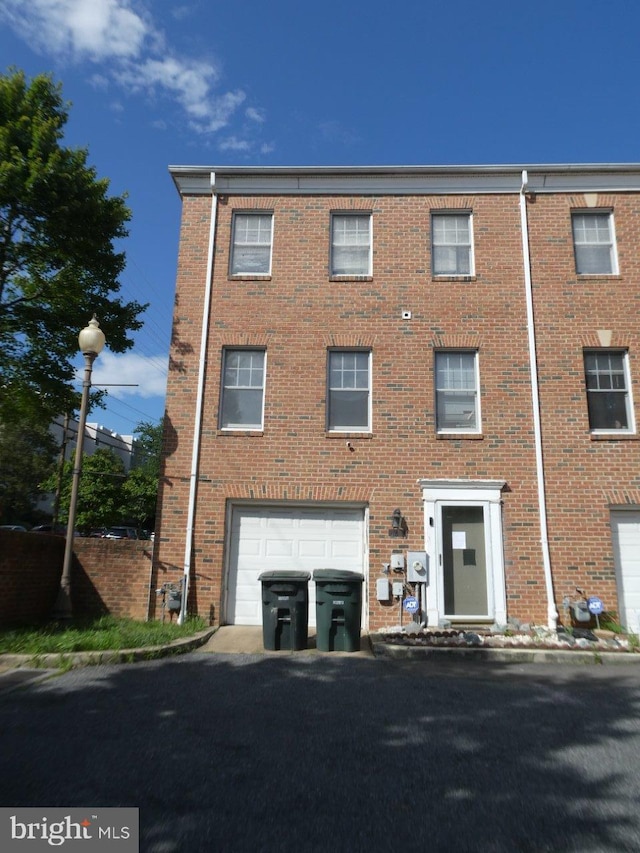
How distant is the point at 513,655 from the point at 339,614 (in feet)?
7.82

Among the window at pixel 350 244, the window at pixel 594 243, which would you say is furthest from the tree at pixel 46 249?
the window at pixel 594 243

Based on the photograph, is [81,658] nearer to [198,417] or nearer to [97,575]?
[97,575]

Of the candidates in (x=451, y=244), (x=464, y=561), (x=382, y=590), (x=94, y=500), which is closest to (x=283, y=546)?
(x=382, y=590)

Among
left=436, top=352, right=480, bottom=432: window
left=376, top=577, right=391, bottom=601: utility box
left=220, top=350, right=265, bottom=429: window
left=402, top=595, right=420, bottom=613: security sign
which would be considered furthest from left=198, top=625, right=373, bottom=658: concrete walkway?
left=436, top=352, right=480, bottom=432: window

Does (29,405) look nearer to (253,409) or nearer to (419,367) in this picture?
(253,409)

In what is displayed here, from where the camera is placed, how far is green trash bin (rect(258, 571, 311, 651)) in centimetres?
841

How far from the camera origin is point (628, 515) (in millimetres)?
10398

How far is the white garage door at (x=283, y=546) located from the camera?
10430mm

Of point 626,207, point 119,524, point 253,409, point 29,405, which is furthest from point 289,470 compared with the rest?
point 119,524

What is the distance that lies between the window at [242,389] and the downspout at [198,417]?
42 cm

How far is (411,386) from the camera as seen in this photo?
10.9 m

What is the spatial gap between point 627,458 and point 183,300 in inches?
336

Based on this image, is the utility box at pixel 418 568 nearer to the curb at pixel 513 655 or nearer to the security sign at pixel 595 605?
the curb at pixel 513 655

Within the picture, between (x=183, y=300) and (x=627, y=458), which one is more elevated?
(x=183, y=300)
